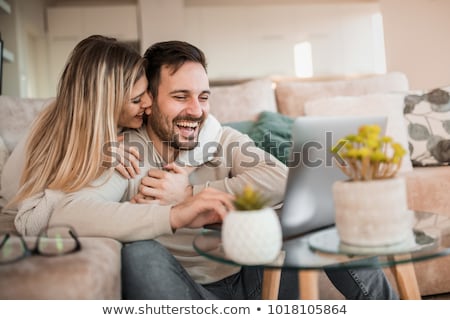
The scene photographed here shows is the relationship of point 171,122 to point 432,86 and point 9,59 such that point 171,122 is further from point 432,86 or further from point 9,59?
point 9,59

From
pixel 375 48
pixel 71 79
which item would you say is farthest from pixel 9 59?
pixel 375 48

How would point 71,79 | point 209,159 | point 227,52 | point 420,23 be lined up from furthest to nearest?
1. point 227,52
2. point 420,23
3. point 209,159
4. point 71,79

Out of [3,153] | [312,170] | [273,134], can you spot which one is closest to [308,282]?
[312,170]

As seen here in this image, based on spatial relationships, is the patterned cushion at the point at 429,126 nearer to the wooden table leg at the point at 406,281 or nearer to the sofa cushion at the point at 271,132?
the sofa cushion at the point at 271,132

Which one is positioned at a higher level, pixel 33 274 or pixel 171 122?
pixel 171 122

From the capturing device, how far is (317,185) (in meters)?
0.76

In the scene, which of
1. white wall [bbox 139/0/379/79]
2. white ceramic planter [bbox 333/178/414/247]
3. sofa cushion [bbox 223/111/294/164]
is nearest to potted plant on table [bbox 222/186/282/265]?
white ceramic planter [bbox 333/178/414/247]

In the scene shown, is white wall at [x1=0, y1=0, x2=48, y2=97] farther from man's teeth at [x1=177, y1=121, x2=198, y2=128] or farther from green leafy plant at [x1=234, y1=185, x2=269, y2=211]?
green leafy plant at [x1=234, y1=185, x2=269, y2=211]

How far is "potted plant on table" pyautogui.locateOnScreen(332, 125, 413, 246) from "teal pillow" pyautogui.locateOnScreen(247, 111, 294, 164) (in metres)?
0.90

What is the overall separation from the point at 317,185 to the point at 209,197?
0.18 metres

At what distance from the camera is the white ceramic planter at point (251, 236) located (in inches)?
24.3

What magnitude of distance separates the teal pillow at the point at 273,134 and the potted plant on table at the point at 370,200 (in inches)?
35.6

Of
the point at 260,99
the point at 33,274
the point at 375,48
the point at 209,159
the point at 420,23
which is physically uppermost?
the point at 375,48

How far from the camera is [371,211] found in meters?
0.64
